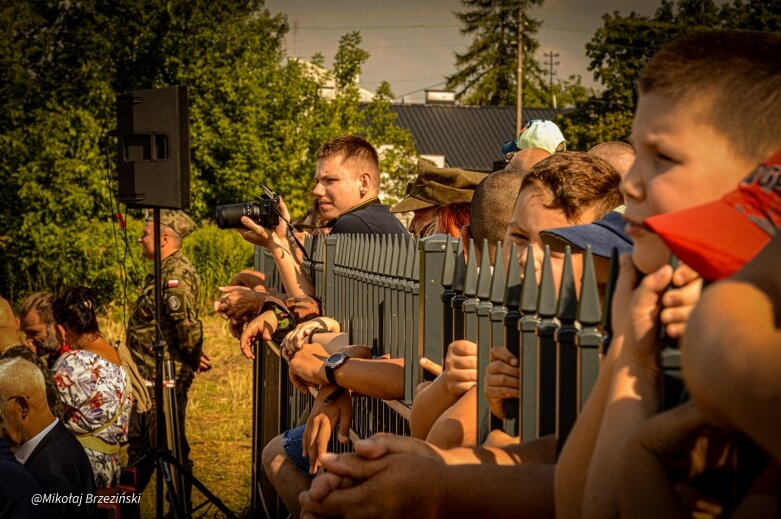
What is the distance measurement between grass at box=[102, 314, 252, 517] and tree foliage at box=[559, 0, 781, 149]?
19.8m

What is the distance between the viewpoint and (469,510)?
183 cm

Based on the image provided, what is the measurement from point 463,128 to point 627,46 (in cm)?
2130

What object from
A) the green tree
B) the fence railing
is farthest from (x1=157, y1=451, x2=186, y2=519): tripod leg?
the green tree

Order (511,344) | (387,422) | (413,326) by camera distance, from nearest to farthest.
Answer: (511,344) → (413,326) → (387,422)

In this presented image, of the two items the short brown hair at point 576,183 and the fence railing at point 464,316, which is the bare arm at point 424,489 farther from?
the short brown hair at point 576,183

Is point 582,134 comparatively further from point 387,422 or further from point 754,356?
point 754,356

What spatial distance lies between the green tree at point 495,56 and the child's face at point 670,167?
61.6 m

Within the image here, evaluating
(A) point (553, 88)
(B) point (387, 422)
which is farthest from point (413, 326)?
(A) point (553, 88)

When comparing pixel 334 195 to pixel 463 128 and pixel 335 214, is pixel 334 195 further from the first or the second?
pixel 463 128

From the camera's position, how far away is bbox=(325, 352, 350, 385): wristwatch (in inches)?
146

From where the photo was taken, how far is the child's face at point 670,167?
1.50 meters

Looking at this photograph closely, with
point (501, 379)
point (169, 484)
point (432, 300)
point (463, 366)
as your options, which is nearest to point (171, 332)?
point (169, 484)

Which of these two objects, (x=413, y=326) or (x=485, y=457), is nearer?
(x=485, y=457)

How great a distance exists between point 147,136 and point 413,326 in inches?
187
